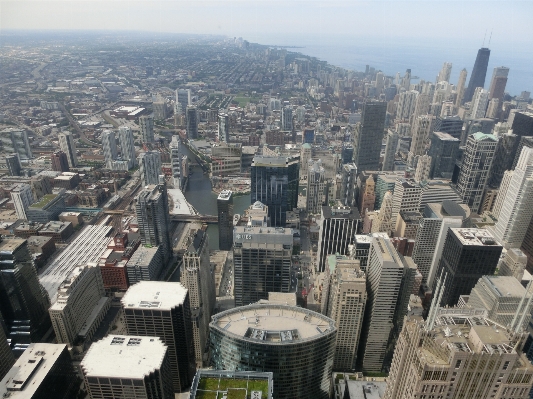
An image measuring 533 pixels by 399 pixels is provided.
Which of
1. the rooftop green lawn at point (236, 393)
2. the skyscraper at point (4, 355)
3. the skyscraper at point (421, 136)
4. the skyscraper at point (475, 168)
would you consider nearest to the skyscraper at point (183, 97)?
the skyscraper at point (421, 136)

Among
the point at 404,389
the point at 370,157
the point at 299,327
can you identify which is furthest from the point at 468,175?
the point at 404,389

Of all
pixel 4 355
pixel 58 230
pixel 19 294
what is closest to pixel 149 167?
pixel 58 230

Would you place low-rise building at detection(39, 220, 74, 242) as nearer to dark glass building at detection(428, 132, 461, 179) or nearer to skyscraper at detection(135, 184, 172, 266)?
skyscraper at detection(135, 184, 172, 266)

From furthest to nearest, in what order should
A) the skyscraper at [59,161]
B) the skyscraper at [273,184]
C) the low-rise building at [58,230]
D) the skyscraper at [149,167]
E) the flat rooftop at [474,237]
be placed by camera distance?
the skyscraper at [59,161]
the skyscraper at [149,167]
the low-rise building at [58,230]
the skyscraper at [273,184]
the flat rooftop at [474,237]

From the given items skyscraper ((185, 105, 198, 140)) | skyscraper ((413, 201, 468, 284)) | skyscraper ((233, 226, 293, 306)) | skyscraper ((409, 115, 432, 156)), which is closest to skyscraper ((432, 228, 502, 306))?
skyscraper ((413, 201, 468, 284))

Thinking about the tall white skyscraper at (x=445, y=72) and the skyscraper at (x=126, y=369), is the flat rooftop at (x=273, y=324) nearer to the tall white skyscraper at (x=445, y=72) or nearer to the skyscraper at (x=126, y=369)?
the skyscraper at (x=126, y=369)

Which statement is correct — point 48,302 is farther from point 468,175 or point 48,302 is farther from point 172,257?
point 468,175
